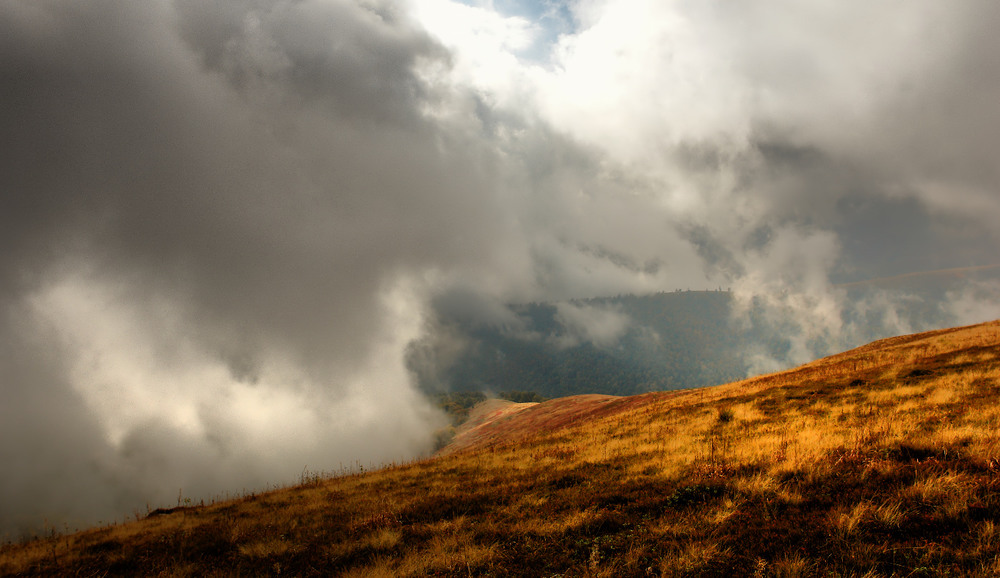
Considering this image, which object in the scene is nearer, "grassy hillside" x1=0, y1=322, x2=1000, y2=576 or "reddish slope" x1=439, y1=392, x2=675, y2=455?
"grassy hillside" x1=0, y1=322, x2=1000, y2=576

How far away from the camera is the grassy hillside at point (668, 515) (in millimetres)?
5582

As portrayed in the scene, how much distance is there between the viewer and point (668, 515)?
7391 mm

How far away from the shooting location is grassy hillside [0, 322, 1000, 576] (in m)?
5.58

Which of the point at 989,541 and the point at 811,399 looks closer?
the point at 989,541

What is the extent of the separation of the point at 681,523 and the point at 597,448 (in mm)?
9707

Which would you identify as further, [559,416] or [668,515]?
[559,416]

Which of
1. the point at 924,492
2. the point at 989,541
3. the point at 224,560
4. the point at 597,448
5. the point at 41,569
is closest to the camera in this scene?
the point at 989,541

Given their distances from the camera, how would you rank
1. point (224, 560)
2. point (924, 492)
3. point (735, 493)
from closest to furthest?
point (924, 492) < point (735, 493) < point (224, 560)

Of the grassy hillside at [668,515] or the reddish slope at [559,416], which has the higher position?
the grassy hillside at [668,515]

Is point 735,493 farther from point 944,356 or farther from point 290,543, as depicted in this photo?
point 944,356

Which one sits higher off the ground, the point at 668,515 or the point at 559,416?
the point at 668,515

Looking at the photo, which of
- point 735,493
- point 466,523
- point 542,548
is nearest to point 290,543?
point 466,523

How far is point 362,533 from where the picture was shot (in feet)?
29.5

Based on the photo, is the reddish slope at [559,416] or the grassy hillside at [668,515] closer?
the grassy hillside at [668,515]
